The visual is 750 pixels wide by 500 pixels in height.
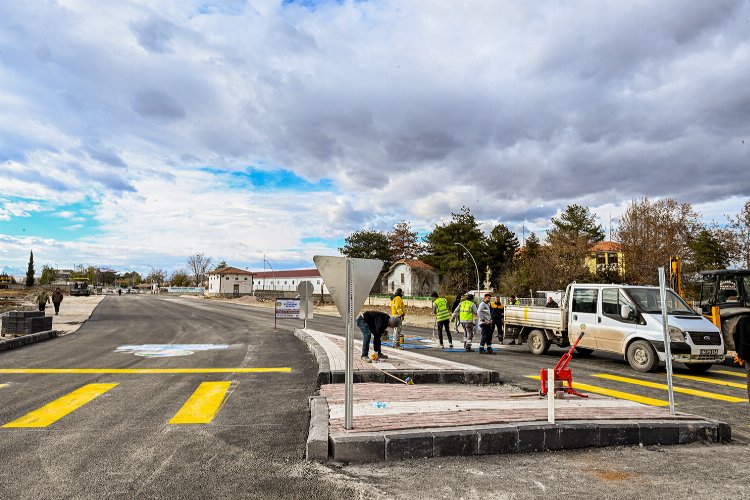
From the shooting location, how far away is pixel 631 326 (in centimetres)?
1188

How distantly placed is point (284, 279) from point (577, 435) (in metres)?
117

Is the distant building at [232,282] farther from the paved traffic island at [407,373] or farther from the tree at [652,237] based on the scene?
the paved traffic island at [407,373]

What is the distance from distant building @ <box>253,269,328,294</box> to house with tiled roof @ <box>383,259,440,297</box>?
2365cm

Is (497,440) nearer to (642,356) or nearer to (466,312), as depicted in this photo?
(642,356)

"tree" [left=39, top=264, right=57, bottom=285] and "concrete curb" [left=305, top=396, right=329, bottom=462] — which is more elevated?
"tree" [left=39, top=264, right=57, bottom=285]

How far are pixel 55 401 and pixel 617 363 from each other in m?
12.6

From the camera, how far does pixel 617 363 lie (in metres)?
13.1

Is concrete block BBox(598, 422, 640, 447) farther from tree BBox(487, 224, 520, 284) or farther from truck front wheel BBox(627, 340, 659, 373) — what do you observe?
tree BBox(487, 224, 520, 284)

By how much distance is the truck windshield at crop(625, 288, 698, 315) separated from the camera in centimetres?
1181

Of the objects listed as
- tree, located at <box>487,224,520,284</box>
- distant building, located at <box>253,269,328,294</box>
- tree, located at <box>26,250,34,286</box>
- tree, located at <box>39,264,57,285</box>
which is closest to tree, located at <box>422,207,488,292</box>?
tree, located at <box>487,224,520,284</box>

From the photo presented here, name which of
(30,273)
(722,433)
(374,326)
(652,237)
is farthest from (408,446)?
(30,273)

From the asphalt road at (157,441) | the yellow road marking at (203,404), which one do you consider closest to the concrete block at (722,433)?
the asphalt road at (157,441)

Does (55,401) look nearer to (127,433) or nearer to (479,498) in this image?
(127,433)

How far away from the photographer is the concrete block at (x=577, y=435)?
5.55 m
